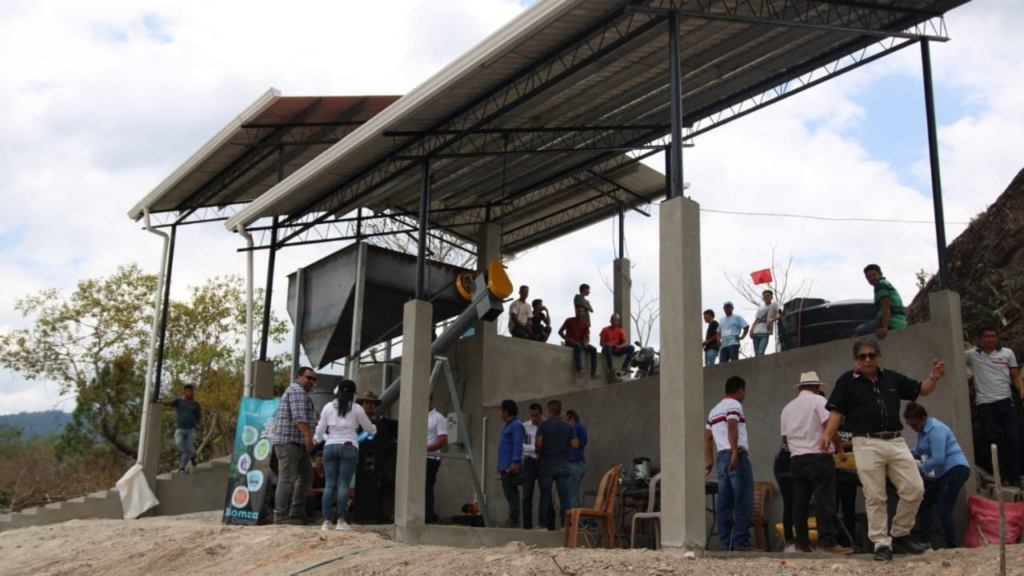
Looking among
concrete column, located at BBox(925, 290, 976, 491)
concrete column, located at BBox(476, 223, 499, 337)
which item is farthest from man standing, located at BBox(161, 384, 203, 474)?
concrete column, located at BBox(925, 290, 976, 491)

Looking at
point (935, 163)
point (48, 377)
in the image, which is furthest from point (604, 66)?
point (48, 377)

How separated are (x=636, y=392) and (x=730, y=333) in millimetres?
2568

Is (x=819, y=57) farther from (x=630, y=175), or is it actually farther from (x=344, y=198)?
(x=344, y=198)

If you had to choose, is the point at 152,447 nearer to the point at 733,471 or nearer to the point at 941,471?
the point at 733,471

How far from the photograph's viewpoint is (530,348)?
58.6 feet

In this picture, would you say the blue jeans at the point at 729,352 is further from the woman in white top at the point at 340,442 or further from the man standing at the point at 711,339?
the woman in white top at the point at 340,442

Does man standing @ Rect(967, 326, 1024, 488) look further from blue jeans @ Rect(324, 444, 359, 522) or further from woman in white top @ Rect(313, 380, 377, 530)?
blue jeans @ Rect(324, 444, 359, 522)

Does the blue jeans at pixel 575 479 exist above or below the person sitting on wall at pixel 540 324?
below

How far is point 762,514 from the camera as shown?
453 inches

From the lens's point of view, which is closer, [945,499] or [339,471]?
[945,499]

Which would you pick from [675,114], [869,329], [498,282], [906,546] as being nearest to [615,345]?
[498,282]

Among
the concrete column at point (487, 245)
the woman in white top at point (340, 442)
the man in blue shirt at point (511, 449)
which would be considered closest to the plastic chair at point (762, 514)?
the man in blue shirt at point (511, 449)

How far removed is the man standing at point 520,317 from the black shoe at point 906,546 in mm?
10358

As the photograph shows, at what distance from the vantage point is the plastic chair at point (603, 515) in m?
11.3
